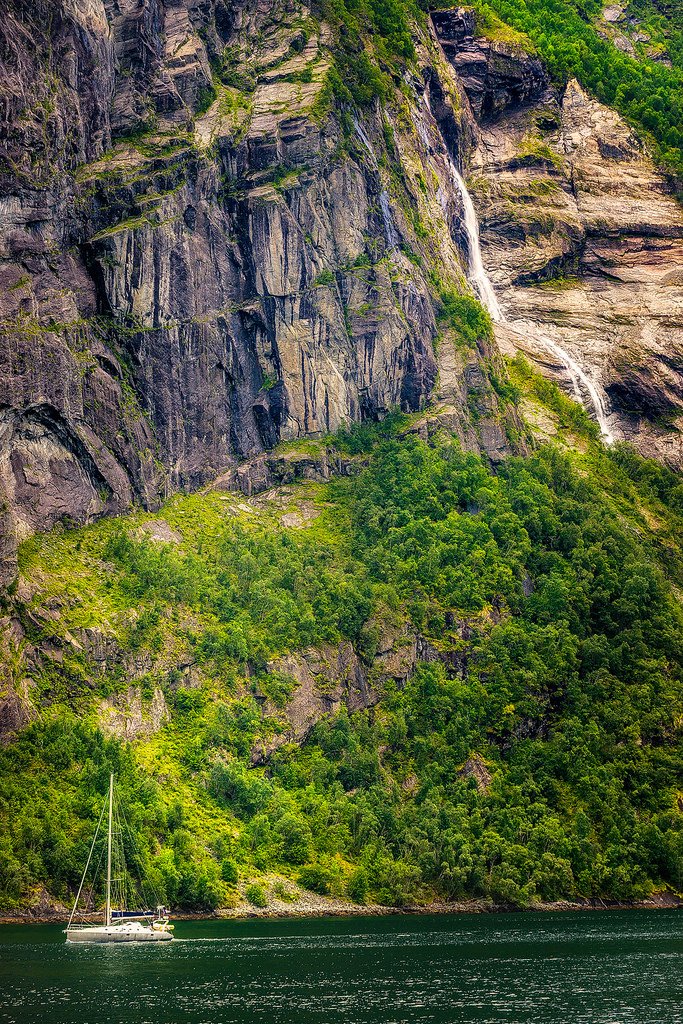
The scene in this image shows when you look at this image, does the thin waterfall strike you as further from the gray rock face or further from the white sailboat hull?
the white sailboat hull

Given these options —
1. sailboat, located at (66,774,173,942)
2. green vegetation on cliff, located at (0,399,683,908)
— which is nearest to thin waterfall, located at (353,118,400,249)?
green vegetation on cliff, located at (0,399,683,908)

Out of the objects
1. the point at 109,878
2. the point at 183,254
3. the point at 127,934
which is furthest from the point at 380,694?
the point at 183,254

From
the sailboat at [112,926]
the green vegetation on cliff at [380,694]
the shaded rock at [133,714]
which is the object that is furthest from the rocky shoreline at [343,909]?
the shaded rock at [133,714]

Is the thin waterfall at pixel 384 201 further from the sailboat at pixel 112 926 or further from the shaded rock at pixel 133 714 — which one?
the sailboat at pixel 112 926

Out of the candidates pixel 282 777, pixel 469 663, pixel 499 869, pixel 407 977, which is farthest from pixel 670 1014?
pixel 469 663

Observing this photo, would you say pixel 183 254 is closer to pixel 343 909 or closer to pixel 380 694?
pixel 380 694

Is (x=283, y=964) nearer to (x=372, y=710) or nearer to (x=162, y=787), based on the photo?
(x=162, y=787)

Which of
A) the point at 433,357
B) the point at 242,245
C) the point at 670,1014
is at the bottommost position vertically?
the point at 670,1014
